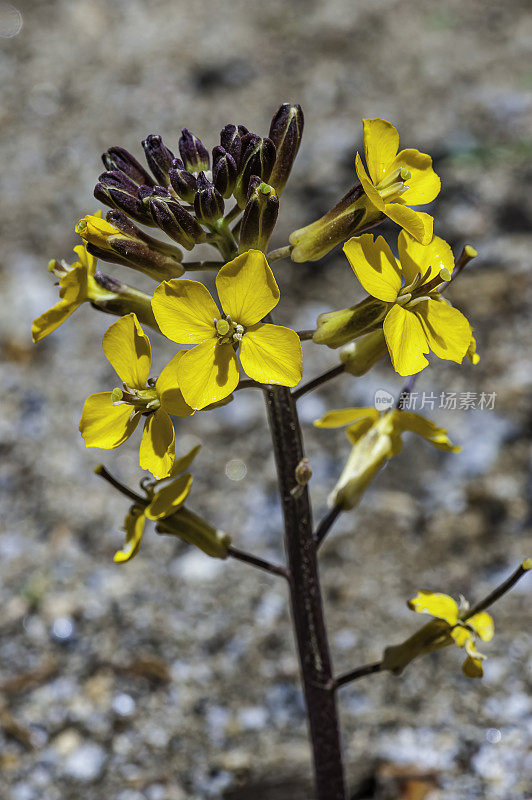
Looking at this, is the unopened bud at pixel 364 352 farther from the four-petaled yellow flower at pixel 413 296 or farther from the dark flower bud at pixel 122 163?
the dark flower bud at pixel 122 163

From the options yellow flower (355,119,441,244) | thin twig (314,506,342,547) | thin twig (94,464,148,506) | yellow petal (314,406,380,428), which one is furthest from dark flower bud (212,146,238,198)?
thin twig (314,506,342,547)

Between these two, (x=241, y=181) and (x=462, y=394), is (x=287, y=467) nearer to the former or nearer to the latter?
(x=241, y=181)

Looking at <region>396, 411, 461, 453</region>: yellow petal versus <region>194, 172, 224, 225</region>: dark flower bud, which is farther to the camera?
<region>396, 411, 461, 453</region>: yellow petal

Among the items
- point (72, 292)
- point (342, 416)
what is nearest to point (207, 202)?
point (72, 292)

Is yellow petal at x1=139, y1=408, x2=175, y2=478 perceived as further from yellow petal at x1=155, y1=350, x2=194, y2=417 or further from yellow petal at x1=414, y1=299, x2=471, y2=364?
yellow petal at x1=414, y1=299, x2=471, y2=364

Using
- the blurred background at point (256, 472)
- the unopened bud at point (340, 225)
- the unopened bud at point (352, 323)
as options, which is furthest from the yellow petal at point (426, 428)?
the blurred background at point (256, 472)

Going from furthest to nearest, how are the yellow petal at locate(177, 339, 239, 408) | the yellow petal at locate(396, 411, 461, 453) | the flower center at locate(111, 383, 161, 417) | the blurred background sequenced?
the blurred background, the yellow petal at locate(396, 411, 461, 453), the flower center at locate(111, 383, 161, 417), the yellow petal at locate(177, 339, 239, 408)

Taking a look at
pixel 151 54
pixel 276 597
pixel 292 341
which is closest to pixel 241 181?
pixel 292 341
